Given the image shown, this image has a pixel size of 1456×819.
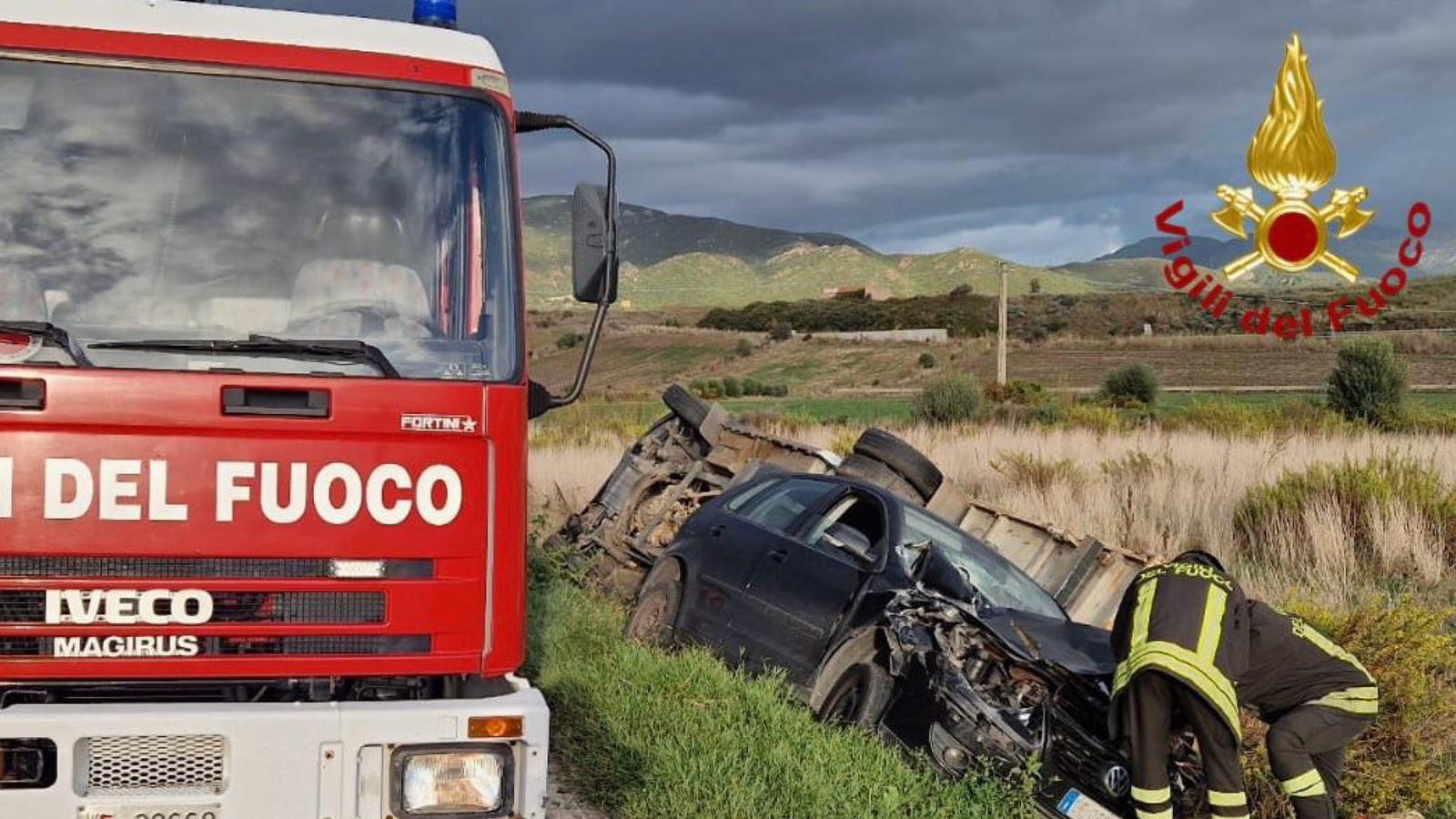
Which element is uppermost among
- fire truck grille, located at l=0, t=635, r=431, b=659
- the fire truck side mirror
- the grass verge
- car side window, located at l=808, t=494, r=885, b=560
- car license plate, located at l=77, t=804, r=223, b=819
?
the fire truck side mirror

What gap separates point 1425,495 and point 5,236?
13.4 m

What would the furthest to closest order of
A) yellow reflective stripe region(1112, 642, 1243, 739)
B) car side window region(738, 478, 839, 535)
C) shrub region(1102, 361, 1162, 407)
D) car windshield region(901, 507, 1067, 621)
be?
shrub region(1102, 361, 1162, 407) < car side window region(738, 478, 839, 535) < car windshield region(901, 507, 1067, 621) < yellow reflective stripe region(1112, 642, 1243, 739)

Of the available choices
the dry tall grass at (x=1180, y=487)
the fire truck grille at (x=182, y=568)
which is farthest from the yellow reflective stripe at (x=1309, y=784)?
the dry tall grass at (x=1180, y=487)

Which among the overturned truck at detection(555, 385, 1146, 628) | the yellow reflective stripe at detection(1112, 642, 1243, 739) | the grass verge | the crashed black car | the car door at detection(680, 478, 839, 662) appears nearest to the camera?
the yellow reflective stripe at detection(1112, 642, 1243, 739)

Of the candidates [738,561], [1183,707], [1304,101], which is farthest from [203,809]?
[1304,101]

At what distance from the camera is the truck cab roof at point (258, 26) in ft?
15.7

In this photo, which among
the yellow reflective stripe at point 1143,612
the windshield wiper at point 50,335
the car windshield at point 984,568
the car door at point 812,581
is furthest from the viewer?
the car windshield at point 984,568

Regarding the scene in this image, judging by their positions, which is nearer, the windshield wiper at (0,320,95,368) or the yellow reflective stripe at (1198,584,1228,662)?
the windshield wiper at (0,320,95,368)

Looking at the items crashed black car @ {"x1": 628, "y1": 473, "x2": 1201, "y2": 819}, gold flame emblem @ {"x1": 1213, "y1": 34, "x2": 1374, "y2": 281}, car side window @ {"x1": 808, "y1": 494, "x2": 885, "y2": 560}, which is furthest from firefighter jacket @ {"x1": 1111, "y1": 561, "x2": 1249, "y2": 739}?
gold flame emblem @ {"x1": 1213, "y1": 34, "x2": 1374, "y2": 281}

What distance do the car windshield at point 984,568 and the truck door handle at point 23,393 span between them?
15.2ft

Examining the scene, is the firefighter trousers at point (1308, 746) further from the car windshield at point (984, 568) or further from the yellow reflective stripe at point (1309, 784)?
the car windshield at point (984, 568)

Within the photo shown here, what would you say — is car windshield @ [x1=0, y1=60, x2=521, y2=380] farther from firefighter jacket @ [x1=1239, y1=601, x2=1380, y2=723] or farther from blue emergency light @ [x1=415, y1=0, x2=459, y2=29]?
firefighter jacket @ [x1=1239, y1=601, x2=1380, y2=723]

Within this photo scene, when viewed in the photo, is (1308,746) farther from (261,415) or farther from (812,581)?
(261,415)

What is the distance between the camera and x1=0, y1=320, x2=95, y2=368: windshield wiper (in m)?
4.42
